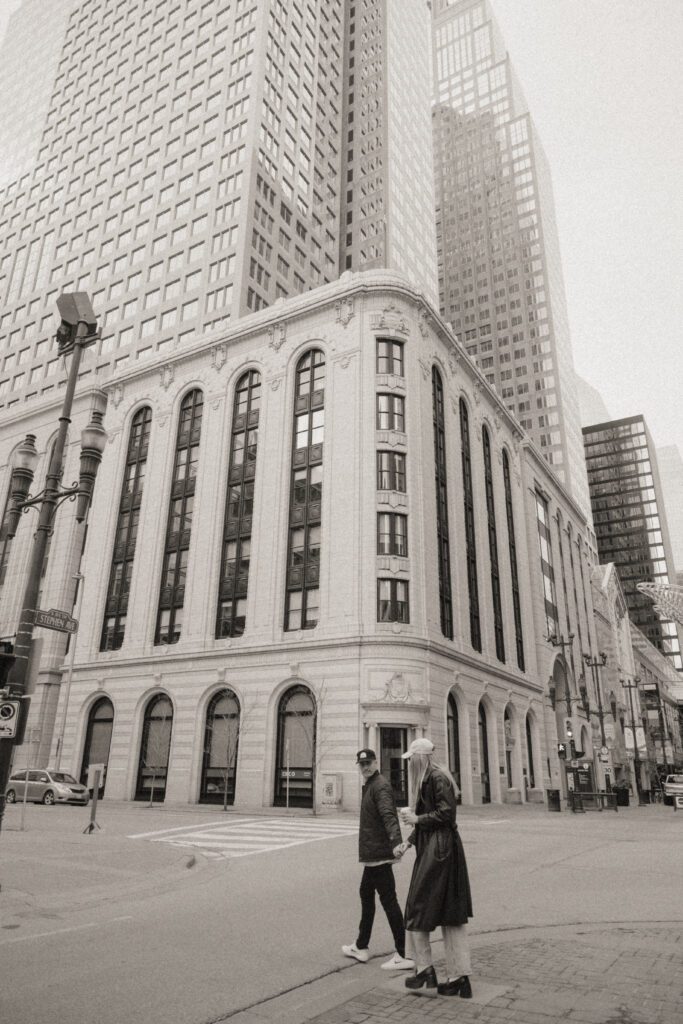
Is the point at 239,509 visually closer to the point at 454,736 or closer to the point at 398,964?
the point at 454,736

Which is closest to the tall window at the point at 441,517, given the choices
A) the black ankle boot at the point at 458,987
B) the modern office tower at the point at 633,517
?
the black ankle boot at the point at 458,987

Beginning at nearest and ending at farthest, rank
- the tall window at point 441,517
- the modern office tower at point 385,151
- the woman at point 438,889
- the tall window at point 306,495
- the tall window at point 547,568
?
the woman at point 438,889
the tall window at point 306,495
the tall window at point 441,517
the tall window at point 547,568
the modern office tower at point 385,151

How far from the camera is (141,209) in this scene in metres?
69.0

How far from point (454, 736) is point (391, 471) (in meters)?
14.4

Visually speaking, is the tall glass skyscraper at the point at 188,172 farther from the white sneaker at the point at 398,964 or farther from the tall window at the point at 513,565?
the white sneaker at the point at 398,964

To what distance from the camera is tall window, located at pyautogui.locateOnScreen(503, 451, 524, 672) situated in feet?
161

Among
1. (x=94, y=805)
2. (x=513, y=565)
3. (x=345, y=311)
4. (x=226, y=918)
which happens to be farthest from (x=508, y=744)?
(x=226, y=918)

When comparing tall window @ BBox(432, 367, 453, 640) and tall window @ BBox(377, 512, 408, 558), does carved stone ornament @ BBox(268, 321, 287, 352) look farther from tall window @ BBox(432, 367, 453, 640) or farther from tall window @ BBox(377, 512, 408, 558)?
tall window @ BBox(377, 512, 408, 558)

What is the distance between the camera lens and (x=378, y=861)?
21.3 feet

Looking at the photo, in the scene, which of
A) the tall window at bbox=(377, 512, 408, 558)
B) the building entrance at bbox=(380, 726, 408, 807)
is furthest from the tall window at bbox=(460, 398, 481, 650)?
the building entrance at bbox=(380, 726, 408, 807)

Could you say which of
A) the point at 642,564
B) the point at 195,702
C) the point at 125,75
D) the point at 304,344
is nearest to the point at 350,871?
the point at 195,702

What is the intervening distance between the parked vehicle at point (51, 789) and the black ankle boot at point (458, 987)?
28850 millimetres

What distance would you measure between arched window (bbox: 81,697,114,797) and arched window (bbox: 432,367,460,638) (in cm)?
1990

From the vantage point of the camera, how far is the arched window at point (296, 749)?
33188mm
